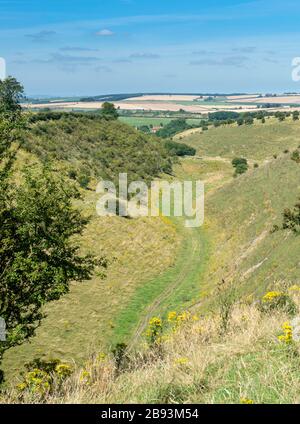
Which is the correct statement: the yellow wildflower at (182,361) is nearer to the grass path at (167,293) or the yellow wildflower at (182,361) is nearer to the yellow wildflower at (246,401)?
the yellow wildflower at (246,401)

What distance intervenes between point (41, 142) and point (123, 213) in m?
21.1

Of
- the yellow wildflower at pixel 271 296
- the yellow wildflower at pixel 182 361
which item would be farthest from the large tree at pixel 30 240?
the yellow wildflower at pixel 182 361

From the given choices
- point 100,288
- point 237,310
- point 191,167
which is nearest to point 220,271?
point 100,288

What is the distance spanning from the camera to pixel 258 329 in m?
8.52

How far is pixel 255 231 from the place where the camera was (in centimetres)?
4088

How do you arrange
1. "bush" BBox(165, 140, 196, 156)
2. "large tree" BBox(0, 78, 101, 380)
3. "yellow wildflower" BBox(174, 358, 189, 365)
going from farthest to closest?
"bush" BBox(165, 140, 196, 156)
"large tree" BBox(0, 78, 101, 380)
"yellow wildflower" BBox(174, 358, 189, 365)

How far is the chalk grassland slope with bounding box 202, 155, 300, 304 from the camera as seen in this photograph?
89.1ft

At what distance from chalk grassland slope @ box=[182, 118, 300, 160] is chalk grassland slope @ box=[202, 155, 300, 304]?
56598 millimetres

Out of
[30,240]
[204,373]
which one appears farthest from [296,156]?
[204,373]

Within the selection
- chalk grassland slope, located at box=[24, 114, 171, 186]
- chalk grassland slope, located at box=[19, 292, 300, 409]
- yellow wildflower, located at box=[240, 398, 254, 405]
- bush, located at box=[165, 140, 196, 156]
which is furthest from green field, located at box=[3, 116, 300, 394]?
bush, located at box=[165, 140, 196, 156]

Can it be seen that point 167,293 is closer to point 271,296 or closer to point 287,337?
point 271,296

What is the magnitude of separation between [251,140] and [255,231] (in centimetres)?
8398

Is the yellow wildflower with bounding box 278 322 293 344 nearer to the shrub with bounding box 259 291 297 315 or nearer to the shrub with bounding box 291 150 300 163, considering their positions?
the shrub with bounding box 259 291 297 315

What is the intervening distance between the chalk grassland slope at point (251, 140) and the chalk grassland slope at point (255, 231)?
56598 millimetres
